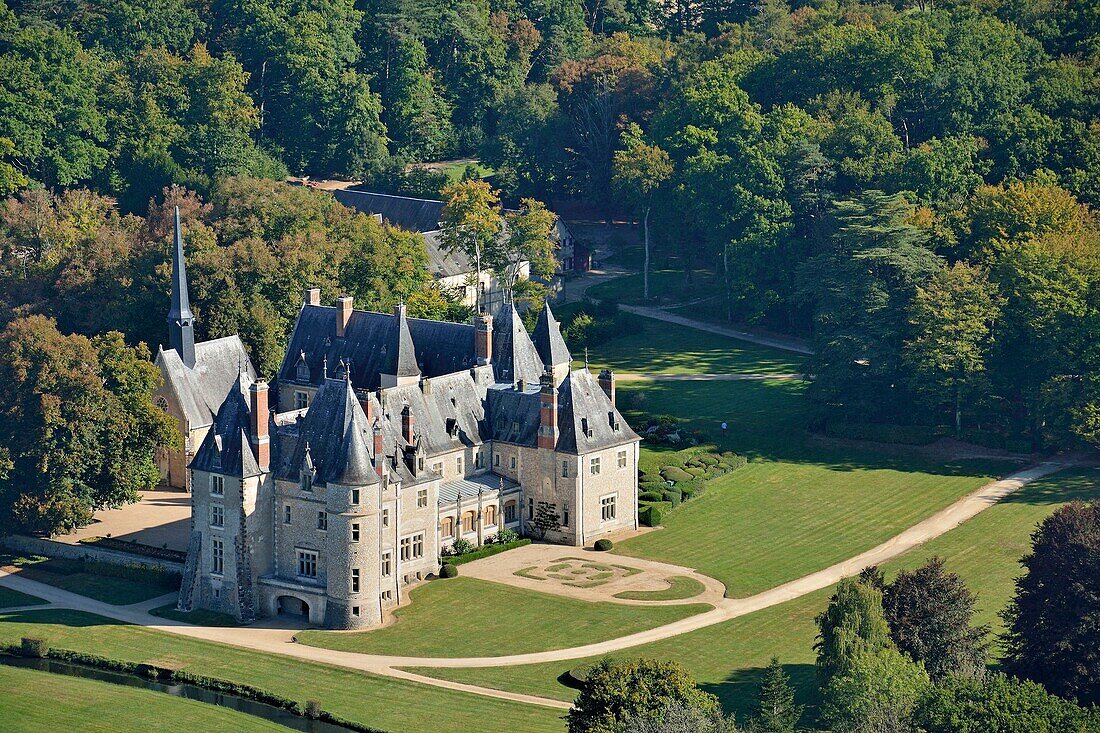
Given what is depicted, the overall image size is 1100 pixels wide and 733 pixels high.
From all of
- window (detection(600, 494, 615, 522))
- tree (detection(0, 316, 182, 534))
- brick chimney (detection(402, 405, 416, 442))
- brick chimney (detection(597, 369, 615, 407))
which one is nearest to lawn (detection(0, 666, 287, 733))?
tree (detection(0, 316, 182, 534))

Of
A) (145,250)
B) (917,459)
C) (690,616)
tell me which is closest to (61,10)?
(145,250)

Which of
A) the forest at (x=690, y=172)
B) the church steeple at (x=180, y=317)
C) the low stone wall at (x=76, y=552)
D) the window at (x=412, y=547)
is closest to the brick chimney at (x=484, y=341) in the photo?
the window at (x=412, y=547)

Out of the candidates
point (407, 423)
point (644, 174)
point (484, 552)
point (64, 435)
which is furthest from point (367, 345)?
point (644, 174)

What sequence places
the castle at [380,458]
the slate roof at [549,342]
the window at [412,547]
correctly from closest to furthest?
the castle at [380,458] < the window at [412,547] < the slate roof at [549,342]

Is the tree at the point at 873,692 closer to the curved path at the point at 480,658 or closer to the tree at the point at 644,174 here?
the curved path at the point at 480,658

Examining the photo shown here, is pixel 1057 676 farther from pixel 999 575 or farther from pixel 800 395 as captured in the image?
pixel 800 395

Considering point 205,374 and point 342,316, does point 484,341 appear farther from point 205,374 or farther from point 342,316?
point 205,374
